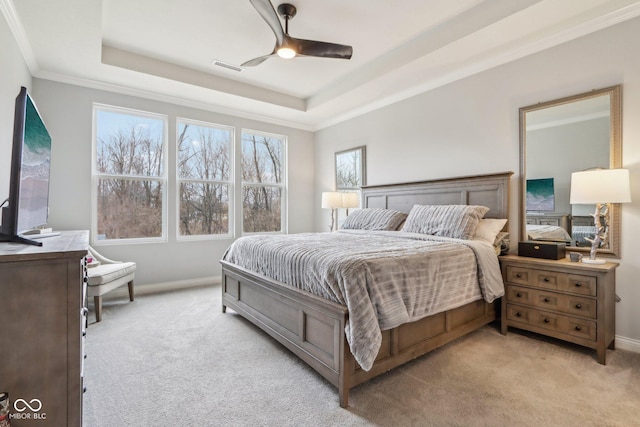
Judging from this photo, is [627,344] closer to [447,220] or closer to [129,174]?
[447,220]

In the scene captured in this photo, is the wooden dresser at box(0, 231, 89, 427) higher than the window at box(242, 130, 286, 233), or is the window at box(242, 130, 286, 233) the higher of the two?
the window at box(242, 130, 286, 233)

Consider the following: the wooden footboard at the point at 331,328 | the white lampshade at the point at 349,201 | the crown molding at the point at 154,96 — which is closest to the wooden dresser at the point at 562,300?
the wooden footboard at the point at 331,328

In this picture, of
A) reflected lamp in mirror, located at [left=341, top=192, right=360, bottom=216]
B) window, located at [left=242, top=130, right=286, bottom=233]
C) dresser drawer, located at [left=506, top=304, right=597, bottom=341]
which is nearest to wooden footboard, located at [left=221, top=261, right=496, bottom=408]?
dresser drawer, located at [left=506, top=304, right=597, bottom=341]

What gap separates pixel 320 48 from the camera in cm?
272

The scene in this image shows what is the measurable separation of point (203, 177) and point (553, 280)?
14.7ft

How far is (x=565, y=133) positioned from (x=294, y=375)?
314cm

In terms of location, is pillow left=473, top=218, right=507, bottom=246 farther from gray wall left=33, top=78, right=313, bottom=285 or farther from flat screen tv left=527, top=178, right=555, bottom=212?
gray wall left=33, top=78, right=313, bottom=285

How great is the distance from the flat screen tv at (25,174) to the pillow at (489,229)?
3267 millimetres

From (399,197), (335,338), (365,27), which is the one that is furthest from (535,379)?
(365,27)

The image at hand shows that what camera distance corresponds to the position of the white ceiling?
2578 millimetres

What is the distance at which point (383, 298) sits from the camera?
1.87 meters

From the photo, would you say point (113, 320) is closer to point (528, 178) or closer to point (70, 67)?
point (70, 67)

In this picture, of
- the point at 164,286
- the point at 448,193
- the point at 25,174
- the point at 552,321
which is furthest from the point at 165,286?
the point at 552,321

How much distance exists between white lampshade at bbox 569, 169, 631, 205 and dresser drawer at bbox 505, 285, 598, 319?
769mm
